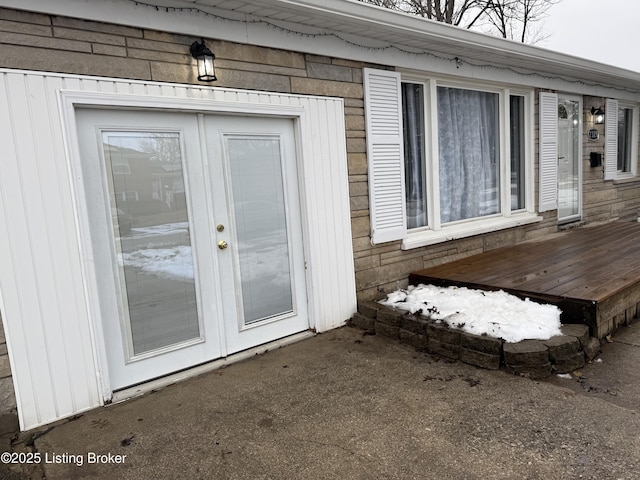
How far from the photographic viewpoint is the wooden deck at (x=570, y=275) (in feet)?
10.7

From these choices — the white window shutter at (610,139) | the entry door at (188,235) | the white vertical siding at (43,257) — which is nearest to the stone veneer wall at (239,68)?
the white vertical siding at (43,257)

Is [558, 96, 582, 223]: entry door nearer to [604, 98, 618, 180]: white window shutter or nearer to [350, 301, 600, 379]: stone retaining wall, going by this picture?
[604, 98, 618, 180]: white window shutter

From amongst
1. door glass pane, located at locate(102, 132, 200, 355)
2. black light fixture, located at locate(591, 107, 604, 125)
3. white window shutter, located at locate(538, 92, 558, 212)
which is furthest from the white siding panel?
black light fixture, located at locate(591, 107, 604, 125)

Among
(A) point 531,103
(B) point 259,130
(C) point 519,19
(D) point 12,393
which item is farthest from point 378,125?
A: (C) point 519,19

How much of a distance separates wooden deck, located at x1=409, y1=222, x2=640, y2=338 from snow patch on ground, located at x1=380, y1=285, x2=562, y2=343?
149mm

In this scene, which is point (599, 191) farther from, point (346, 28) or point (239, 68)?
point (239, 68)

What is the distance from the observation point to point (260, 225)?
345cm

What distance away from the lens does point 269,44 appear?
10.9ft

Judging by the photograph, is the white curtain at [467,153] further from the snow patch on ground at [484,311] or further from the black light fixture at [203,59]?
the black light fixture at [203,59]

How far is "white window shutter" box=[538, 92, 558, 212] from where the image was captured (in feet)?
19.3

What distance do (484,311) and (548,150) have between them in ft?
12.1

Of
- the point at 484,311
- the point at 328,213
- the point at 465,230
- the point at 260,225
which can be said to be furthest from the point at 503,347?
the point at 465,230

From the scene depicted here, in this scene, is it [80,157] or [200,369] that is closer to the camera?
[80,157]

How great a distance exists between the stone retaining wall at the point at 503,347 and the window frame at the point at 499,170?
1.18 m
